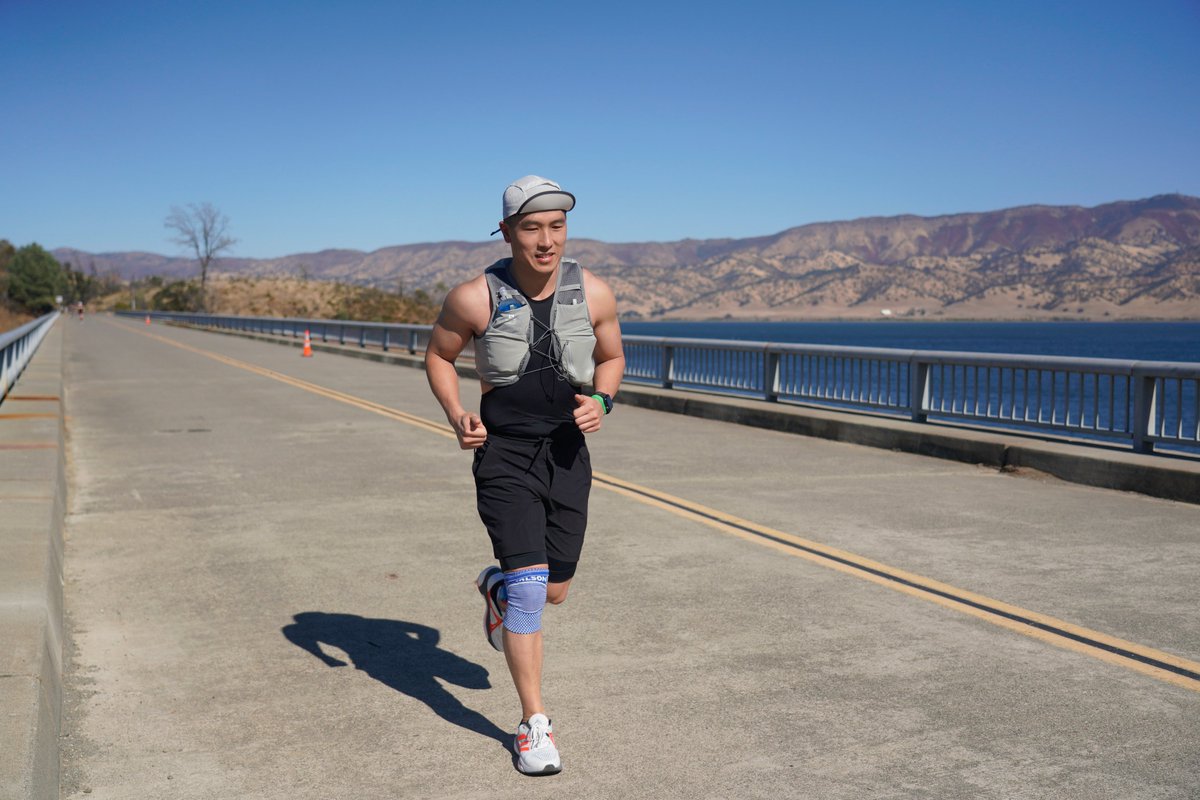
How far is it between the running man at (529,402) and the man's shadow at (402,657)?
511 mm

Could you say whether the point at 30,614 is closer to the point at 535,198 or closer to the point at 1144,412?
the point at 535,198

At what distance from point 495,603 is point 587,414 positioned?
2.71 ft

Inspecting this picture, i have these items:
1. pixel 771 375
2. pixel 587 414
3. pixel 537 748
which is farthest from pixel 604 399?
pixel 771 375

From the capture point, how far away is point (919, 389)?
14188 mm

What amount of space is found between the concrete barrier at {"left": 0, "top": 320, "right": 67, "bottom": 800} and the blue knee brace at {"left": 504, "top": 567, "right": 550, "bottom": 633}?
158cm

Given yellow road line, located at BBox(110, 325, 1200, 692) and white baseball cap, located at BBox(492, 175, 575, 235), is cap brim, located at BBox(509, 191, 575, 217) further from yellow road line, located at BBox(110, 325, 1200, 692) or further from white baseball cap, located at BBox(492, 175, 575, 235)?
yellow road line, located at BBox(110, 325, 1200, 692)

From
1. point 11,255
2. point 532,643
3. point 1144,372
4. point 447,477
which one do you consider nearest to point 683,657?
point 532,643

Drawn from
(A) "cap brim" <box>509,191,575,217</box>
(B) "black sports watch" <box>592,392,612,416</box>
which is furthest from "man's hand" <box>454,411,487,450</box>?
(A) "cap brim" <box>509,191,575,217</box>

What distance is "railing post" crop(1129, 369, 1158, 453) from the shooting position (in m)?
11.1

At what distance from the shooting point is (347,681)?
5.40 meters

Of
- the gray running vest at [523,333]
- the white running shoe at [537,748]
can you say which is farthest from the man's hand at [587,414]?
the white running shoe at [537,748]

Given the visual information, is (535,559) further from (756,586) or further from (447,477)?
(447,477)

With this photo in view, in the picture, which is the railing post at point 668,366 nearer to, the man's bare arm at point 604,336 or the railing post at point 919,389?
the railing post at point 919,389

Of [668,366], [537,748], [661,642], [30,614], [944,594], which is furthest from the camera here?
[668,366]
